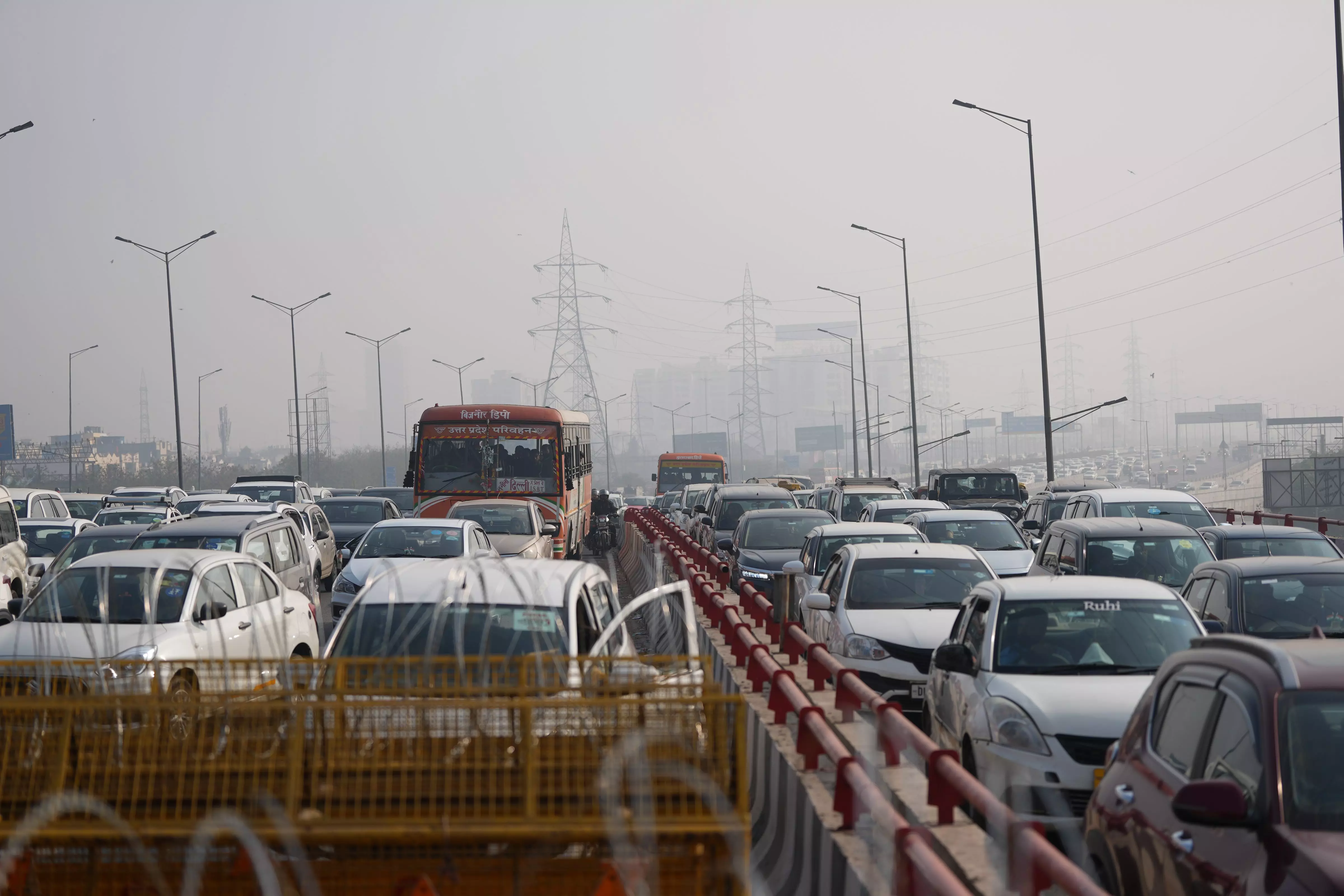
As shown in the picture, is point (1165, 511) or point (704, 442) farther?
point (704, 442)

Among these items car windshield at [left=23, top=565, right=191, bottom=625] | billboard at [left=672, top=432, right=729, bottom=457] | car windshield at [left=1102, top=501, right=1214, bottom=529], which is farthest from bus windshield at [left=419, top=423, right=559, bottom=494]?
billboard at [left=672, top=432, right=729, bottom=457]

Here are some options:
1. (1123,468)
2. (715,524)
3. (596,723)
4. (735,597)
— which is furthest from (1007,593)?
(1123,468)

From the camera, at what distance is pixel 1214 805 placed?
4871 mm

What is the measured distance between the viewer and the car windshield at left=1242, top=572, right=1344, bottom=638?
439 inches

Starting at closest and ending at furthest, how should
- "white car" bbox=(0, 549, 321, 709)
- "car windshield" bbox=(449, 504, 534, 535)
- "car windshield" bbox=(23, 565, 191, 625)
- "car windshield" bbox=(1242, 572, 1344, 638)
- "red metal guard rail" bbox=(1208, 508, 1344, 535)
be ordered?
1. "white car" bbox=(0, 549, 321, 709)
2. "car windshield" bbox=(1242, 572, 1344, 638)
3. "car windshield" bbox=(23, 565, 191, 625)
4. "car windshield" bbox=(449, 504, 534, 535)
5. "red metal guard rail" bbox=(1208, 508, 1344, 535)

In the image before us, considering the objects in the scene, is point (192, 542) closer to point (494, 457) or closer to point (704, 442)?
point (494, 457)

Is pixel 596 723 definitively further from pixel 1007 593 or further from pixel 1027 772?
pixel 1007 593

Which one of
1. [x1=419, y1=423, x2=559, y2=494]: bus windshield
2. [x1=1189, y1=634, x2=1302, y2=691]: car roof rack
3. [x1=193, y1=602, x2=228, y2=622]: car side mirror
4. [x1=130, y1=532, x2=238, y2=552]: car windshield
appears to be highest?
[x1=419, y1=423, x2=559, y2=494]: bus windshield

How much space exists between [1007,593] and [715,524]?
17785 millimetres

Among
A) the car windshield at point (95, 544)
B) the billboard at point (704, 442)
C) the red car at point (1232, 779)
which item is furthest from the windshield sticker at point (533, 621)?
the billboard at point (704, 442)

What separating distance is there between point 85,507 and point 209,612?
92.8 feet

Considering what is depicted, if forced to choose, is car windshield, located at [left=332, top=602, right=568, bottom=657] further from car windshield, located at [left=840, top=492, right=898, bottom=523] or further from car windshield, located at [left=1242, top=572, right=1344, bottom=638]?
car windshield, located at [left=840, top=492, right=898, bottom=523]

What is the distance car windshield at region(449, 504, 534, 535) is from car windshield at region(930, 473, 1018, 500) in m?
13.6

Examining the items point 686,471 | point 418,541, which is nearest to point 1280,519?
point 418,541
